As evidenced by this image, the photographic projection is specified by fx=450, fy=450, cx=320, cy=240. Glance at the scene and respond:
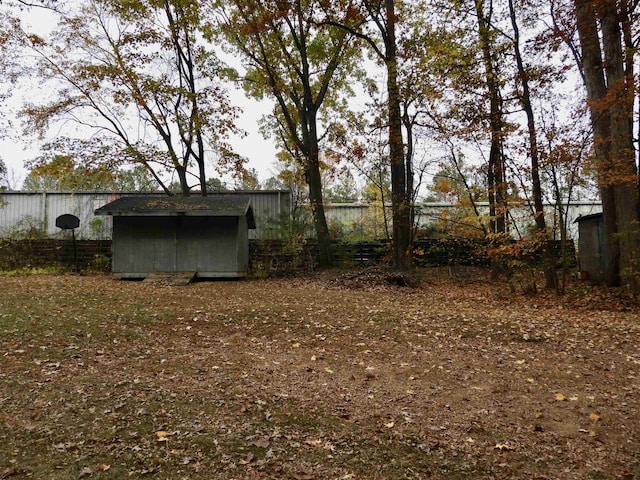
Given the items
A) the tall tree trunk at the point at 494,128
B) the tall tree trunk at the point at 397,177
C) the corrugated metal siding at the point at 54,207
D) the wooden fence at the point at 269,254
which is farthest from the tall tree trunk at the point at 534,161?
the corrugated metal siding at the point at 54,207

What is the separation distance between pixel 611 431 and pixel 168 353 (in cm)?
443

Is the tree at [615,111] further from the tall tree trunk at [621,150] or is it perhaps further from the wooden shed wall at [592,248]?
the wooden shed wall at [592,248]

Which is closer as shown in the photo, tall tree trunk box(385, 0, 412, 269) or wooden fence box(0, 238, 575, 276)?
tall tree trunk box(385, 0, 412, 269)

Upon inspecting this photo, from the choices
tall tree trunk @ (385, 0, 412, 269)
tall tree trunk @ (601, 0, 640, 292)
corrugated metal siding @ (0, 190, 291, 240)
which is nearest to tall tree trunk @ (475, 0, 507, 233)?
tall tree trunk @ (601, 0, 640, 292)

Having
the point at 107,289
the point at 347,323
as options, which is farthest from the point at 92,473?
the point at 107,289

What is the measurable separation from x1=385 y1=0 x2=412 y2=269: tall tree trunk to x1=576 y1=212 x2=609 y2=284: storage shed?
16.0ft

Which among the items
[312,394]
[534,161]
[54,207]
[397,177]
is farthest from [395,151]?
[54,207]

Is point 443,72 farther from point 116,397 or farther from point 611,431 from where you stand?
point 116,397

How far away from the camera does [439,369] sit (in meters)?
4.97

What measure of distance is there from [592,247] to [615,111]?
4180mm

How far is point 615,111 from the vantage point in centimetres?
940

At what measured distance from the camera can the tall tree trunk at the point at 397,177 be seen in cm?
1436

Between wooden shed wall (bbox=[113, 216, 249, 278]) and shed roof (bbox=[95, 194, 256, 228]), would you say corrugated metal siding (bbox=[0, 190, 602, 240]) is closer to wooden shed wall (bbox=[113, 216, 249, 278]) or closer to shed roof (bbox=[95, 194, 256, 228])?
wooden shed wall (bbox=[113, 216, 249, 278])

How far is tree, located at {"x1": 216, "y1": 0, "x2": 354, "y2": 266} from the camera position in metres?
16.5
